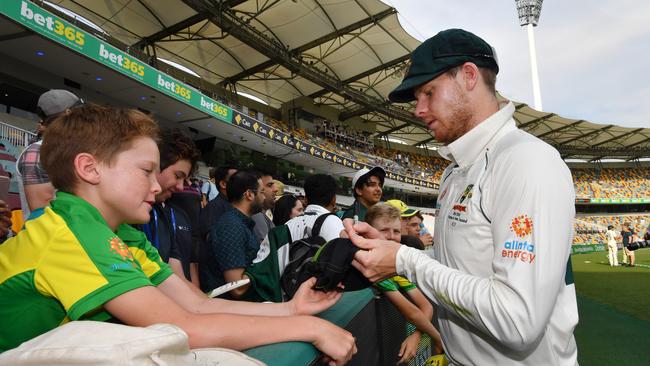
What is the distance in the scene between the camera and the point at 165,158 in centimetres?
271

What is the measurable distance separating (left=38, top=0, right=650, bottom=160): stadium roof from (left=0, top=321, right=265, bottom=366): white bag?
17.7 meters

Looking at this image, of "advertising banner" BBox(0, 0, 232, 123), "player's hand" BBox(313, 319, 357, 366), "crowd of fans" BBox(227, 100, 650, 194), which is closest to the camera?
"player's hand" BBox(313, 319, 357, 366)

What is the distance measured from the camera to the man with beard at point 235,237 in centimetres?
328

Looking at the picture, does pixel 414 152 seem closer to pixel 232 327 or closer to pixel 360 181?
pixel 360 181

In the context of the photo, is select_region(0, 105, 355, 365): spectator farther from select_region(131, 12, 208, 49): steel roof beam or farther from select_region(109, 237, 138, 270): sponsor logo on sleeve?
select_region(131, 12, 208, 49): steel roof beam

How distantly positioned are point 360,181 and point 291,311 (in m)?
3.33

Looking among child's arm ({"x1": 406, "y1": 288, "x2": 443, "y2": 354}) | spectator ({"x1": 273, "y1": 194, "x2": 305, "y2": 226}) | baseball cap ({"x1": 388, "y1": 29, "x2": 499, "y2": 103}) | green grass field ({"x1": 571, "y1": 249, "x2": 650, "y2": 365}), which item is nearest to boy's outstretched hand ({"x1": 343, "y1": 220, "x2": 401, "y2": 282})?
baseball cap ({"x1": 388, "y1": 29, "x2": 499, "y2": 103})

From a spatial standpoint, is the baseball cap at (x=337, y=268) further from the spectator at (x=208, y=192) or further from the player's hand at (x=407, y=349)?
the spectator at (x=208, y=192)

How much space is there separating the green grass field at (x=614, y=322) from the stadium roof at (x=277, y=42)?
15290 millimetres

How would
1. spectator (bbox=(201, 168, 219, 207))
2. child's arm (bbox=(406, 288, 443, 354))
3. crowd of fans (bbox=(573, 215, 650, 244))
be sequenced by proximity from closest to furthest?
1. child's arm (bbox=(406, 288, 443, 354))
2. spectator (bbox=(201, 168, 219, 207))
3. crowd of fans (bbox=(573, 215, 650, 244))

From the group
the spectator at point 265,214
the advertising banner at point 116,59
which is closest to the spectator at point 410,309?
the spectator at point 265,214

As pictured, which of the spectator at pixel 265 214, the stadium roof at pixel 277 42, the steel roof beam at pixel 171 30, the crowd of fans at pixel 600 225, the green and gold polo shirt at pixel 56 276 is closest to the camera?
the green and gold polo shirt at pixel 56 276

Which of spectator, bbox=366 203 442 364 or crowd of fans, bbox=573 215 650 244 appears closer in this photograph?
spectator, bbox=366 203 442 364

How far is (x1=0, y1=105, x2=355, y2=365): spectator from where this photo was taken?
0.98 metres
